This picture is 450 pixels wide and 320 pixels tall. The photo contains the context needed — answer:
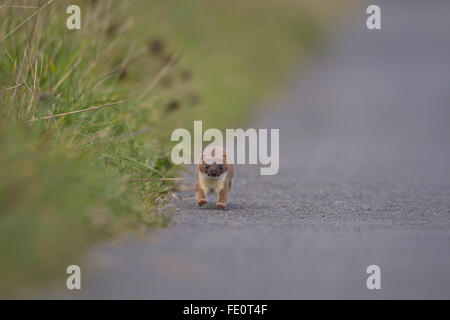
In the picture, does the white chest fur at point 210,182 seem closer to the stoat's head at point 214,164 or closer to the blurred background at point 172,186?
the stoat's head at point 214,164

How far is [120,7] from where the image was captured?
9375mm

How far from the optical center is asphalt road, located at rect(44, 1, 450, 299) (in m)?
4.57

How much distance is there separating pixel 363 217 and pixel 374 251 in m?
1.26

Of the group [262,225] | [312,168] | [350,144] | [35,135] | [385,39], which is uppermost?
[385,39]

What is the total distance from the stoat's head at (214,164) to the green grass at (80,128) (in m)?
0.37

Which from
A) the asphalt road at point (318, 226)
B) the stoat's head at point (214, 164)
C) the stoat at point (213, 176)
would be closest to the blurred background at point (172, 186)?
the asphalt road at point (318, 226)

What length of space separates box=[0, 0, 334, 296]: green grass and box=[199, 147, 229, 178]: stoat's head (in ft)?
1.23

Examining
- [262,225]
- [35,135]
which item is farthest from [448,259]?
[35,135]

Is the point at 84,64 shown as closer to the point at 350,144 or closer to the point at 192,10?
the point at 350,144

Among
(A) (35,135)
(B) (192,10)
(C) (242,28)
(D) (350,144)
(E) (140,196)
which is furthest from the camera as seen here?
(C) (242,28)

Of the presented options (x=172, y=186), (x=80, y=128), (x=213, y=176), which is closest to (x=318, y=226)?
(x=213, y=176)

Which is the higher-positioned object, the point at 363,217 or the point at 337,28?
the point at 337,28

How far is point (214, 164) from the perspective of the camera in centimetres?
675

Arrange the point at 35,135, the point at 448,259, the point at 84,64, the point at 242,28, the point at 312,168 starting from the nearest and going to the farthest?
the point at 448,259
the point at 35,135
the point at 84,64
the point at 312,168
the point at 242,28
